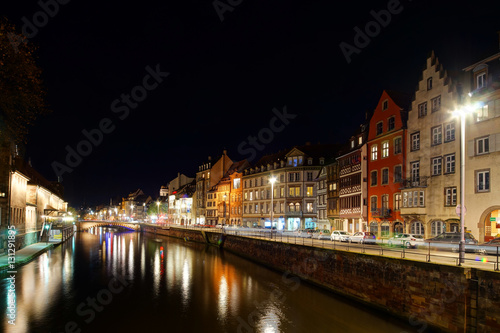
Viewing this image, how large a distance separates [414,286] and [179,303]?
52.6 ft

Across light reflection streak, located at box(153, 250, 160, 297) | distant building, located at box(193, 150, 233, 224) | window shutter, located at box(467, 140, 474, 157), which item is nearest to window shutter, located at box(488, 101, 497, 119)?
window shutter, located at box(467, 140, 474, 157)

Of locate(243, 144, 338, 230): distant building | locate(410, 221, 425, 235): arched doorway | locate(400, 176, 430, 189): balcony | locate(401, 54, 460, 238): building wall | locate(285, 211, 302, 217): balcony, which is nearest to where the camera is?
locate(401, 54, 460, 238): building wall

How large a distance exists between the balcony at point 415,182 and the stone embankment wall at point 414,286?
14.5m

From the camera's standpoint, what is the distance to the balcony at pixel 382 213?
44.0m

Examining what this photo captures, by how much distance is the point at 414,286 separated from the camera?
20.6 m

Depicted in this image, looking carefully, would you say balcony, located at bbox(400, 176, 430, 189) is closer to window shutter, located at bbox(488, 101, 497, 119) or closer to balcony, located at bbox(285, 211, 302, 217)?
window shutter, located at bbox(488, 101, 497, 119)

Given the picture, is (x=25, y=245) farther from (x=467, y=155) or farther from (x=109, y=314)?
(x=467, y=155)

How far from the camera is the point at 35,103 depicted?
23906 millimetres

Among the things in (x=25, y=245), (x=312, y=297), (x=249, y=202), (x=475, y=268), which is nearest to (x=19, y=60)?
(x=312, y=297)

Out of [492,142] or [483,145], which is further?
[483,145]

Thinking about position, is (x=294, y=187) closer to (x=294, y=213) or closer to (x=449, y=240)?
(x=294, y=213)

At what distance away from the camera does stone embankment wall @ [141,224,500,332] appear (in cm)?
1681

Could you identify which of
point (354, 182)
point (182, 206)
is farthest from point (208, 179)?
point (354, 182)

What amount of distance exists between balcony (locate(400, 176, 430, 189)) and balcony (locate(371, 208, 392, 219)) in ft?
12.9
